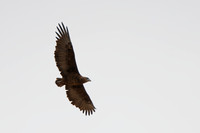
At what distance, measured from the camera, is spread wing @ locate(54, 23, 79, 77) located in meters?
18.0

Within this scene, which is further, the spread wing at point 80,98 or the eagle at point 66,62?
the spread wing at point 80,98

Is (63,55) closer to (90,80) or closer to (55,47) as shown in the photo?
(55,47)

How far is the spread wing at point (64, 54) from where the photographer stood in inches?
711

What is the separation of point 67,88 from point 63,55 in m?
2.33

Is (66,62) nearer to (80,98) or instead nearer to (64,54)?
(64,54)

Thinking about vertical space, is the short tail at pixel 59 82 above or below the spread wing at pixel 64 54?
below

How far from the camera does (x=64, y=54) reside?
18.1 metres

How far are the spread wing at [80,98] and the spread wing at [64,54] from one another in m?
1.65

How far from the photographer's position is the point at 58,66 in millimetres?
18234

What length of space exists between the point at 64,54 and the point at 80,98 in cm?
334

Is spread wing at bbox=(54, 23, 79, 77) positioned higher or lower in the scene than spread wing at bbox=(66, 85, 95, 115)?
higher

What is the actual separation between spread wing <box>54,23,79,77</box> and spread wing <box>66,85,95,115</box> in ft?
5.42

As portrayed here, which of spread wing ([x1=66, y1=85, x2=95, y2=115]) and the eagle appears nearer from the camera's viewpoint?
the eagle

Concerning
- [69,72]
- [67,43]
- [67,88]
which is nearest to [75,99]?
[67,88]
